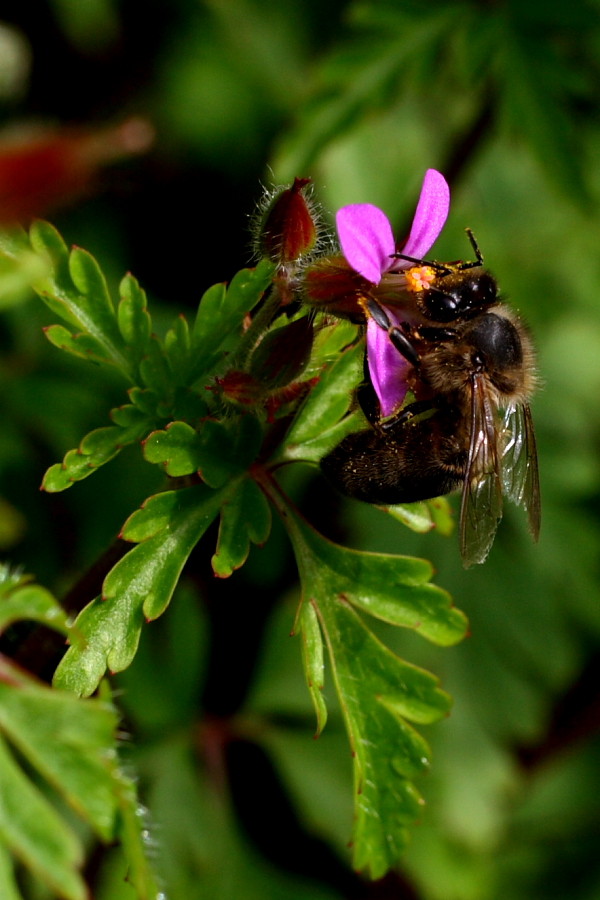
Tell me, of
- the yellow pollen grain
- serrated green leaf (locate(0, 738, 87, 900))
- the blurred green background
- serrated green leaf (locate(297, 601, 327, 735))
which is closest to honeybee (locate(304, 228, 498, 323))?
the yellow pollen grain

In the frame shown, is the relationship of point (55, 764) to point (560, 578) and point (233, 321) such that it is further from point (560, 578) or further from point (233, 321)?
point (560, 578)

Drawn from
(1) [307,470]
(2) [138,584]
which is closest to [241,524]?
(2) [138,584]

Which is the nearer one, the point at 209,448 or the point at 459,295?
the point at 209,448

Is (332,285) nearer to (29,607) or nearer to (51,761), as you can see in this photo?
(29,607)

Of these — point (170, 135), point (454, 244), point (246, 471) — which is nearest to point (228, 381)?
point (246, 471)

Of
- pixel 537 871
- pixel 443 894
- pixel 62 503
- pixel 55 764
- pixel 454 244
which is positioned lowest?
pixel 537 871
